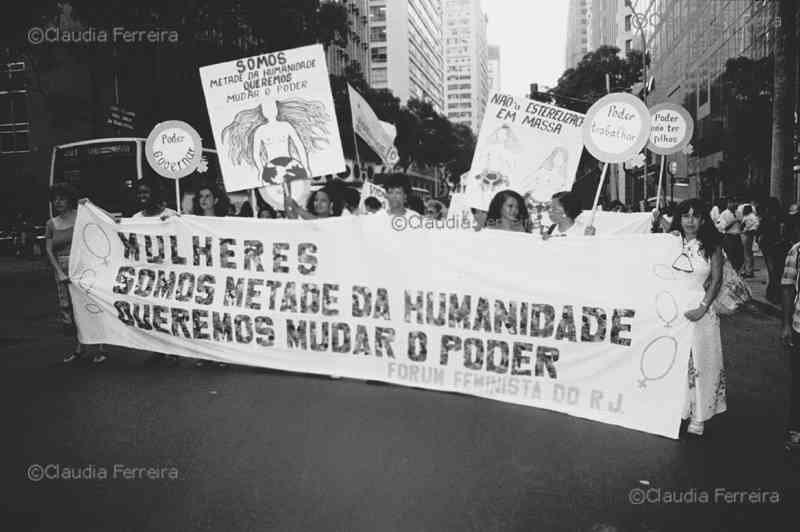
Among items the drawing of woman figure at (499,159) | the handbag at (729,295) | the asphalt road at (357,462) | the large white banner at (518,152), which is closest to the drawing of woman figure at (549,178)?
the large white banner at (518,152)

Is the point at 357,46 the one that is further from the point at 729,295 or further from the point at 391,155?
the point at 729,295

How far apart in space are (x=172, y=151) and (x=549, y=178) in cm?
466

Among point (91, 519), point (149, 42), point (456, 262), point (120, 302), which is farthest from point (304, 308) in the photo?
point (149, 42)

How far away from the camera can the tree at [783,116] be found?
1296cm

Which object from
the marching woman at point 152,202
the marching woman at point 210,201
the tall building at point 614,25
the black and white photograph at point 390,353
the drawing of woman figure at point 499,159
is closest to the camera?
the black and white photograph at point 390,353

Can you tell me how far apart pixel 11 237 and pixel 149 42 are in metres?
11.9

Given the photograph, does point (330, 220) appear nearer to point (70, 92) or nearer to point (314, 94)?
point (314, 94)

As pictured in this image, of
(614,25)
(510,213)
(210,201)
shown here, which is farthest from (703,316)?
(614,25)

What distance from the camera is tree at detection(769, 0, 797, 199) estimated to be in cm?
1296

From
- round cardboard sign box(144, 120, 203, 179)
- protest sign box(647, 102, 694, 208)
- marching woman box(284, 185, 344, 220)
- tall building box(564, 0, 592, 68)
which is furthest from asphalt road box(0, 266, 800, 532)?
tall building box(564, 0, 592, 68)

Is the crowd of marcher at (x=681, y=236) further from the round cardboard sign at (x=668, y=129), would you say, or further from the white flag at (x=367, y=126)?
the white flag at (x=367, y=126)

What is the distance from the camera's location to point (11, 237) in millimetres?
29781

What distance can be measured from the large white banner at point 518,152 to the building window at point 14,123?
34.1 meters

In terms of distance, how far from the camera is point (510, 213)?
635cm
